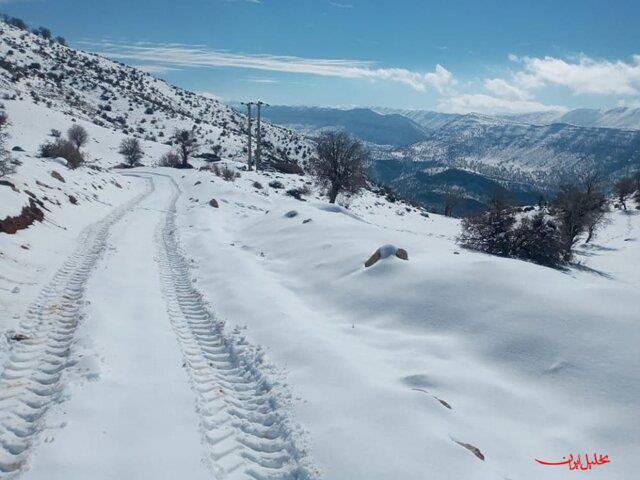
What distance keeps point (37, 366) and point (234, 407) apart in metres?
3.34

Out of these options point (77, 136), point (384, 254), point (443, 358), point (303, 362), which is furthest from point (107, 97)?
point (443, 358)

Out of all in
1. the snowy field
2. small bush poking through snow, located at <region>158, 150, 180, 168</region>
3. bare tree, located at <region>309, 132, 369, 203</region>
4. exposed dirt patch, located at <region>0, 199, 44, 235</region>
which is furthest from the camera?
small bush poking through snow, located at <region>158, 150, 180, 168</region>

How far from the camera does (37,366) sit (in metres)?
6.96

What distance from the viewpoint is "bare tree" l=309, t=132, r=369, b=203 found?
114 feet

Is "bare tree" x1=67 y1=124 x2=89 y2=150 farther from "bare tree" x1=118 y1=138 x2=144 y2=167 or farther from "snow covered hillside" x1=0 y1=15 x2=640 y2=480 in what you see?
"snow covered hillside" x1=0 y1=15 x2=640 y2=480

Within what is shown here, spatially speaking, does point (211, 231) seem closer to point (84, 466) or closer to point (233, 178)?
point (84, 466)

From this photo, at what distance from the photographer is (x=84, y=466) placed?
4.96 meters

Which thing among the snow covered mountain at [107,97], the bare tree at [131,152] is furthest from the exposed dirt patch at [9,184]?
the snow covered mountain at [107,97]

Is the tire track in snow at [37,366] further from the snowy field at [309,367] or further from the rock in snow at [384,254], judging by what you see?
the rock in snow at [384,254]

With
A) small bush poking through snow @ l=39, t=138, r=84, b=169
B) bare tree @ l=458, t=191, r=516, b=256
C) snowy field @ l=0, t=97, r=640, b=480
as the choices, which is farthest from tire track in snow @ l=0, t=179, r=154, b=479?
small bush poking through snow @ l=39, t=138, r=84, b=169

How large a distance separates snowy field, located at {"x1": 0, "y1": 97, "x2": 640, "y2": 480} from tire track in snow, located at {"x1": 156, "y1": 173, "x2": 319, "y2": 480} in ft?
0.10

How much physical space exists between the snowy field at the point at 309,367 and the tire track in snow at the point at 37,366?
32 millimetres

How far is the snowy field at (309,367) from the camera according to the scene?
544 cm

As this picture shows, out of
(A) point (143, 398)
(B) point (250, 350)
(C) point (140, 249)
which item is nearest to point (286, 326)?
(B) point (250, 350)
